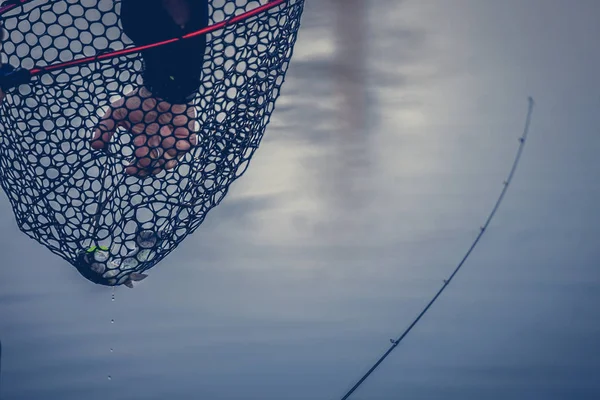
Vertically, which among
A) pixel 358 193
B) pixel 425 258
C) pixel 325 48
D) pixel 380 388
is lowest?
pixel 380 388

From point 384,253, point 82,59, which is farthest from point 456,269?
point 82,59

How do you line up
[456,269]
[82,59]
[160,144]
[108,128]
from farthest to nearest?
[456,269] < [108,128] < [160,144] < [82,59]

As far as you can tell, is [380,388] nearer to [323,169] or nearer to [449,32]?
[323,169]

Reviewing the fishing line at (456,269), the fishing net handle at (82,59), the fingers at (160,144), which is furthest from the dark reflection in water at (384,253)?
the fishing net handle at (82,59)

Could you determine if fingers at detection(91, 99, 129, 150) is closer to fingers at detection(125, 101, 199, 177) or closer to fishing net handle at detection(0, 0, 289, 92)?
fingers at detection(125, 101, 199, 177)

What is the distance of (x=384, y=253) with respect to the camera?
224cm

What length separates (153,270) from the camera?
220 centimetres

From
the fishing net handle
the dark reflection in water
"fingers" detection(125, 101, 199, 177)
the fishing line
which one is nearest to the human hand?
"fingers" detection(125, 101, 199, 177)

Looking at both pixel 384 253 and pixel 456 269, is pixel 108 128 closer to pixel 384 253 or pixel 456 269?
pixel 384 253

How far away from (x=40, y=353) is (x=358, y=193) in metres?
1.30

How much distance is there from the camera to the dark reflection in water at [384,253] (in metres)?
2.16

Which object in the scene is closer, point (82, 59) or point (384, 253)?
point (82, 59)

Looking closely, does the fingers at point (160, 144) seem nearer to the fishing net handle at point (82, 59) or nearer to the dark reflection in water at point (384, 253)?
the fishing net handle at point (82, 59)

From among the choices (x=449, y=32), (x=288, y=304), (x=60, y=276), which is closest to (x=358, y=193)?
(x=288, y=304)
